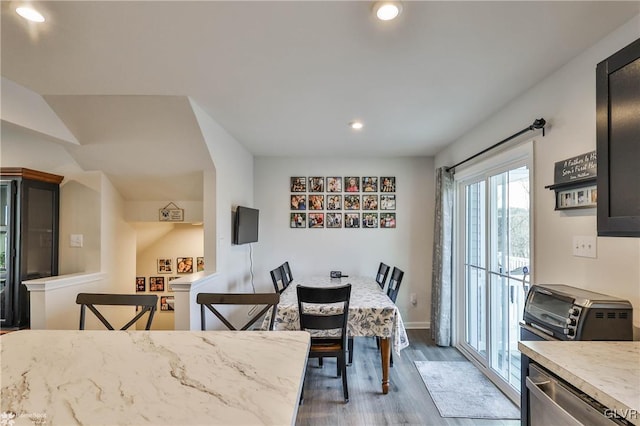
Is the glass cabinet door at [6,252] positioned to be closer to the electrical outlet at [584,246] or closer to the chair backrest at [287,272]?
the chair backrest at [287,272]

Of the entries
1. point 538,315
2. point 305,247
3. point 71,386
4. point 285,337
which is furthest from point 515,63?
point 305,247

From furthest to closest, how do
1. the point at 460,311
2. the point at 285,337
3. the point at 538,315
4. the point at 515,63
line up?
the point at 460,311, the point at 515,63, the point at 538,315, the point at 285,337

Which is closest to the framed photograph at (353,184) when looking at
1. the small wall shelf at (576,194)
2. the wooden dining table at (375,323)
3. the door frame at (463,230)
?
the door frame at (463,230)

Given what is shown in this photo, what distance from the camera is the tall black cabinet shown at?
2789mm

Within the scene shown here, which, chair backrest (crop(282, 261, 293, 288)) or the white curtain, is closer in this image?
the white curtain

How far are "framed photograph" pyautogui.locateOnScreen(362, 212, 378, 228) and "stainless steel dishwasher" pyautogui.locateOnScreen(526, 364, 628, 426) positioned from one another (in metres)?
3.21

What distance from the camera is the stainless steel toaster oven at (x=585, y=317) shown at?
143 cm

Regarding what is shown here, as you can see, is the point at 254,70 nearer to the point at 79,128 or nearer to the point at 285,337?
the point at 285,337

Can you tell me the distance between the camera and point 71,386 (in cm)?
91

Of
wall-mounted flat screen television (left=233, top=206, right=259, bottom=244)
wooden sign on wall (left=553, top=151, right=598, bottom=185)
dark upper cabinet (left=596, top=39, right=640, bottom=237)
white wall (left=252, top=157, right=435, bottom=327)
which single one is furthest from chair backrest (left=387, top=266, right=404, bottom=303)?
dark upper cabinet (left=596, top=39, right=640, bottom=237)

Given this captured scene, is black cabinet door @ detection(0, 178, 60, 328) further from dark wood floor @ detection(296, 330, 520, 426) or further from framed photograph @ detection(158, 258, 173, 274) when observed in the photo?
dark wood floor @ detection(296, 330, 520, 426)

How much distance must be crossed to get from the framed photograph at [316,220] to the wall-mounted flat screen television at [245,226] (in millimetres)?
776

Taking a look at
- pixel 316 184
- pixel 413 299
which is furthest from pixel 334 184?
pixel 413 299

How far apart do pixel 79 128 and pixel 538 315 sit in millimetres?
3743
